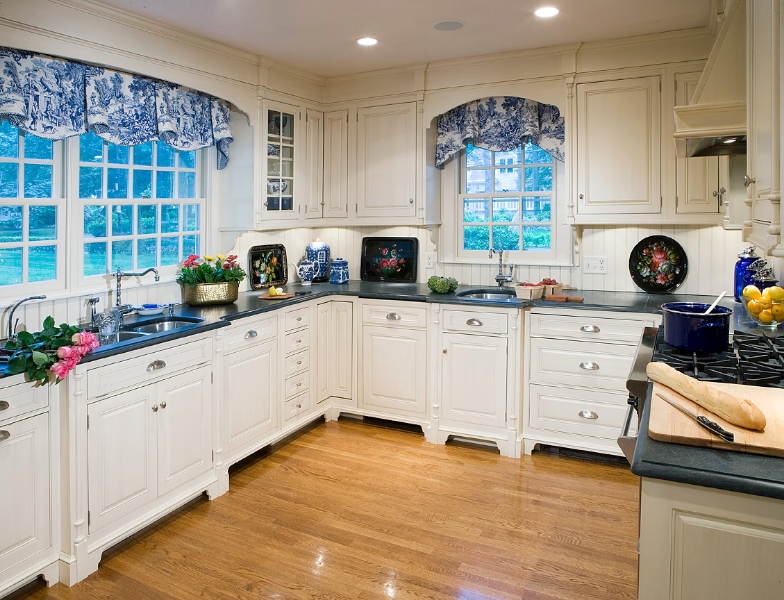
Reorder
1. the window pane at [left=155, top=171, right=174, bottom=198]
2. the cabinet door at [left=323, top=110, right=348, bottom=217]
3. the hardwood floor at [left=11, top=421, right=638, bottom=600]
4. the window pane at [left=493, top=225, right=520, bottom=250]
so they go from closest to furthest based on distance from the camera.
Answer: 1. the hardwood floor at [left=11, top=421, right=638, bottom=600]
2. the window pane at [left=155, top=171, right=174, bottom=198]
3. the window pane at [left=493, top=225, right=520, bottom=250]
4. the cabinet door at [left=323, top=110, right=348, bottom=217]

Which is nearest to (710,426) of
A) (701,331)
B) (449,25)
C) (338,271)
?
(701,331)

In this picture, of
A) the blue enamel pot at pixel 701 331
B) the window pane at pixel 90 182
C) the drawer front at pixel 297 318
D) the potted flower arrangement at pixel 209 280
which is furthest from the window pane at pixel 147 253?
the blue enamel pot at pixel 701 331

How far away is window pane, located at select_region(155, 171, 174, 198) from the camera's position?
152 inches

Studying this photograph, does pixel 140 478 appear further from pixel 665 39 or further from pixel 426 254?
pixel 665 39

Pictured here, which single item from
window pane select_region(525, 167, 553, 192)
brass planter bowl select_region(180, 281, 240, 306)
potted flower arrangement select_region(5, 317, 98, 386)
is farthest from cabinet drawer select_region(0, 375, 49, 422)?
window pane select_region(525, 167, 553, 192)

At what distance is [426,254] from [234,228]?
140cm

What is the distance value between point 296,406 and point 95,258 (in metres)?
1.49

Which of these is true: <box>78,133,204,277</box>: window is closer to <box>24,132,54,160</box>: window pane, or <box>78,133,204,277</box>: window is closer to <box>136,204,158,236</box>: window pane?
<box>136,204,158,236</box>: window pane

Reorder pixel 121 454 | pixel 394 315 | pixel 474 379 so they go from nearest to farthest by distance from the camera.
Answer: pixel 121 454 → pixel 474 379 → pixel 394 315

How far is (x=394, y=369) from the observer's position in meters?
4.31

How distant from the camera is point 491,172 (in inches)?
183

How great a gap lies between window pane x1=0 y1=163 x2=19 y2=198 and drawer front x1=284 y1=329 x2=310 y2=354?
1645 mm

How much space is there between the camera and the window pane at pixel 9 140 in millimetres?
2941

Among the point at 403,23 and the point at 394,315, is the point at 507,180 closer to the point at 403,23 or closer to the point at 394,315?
the point at 394,315
